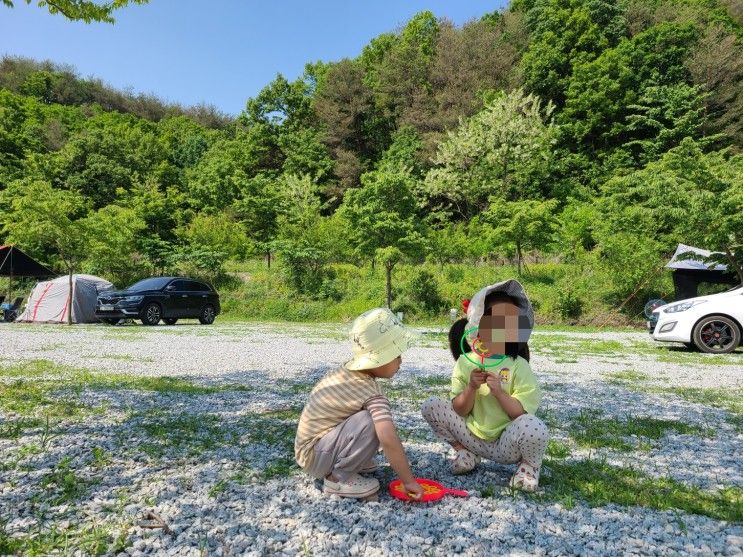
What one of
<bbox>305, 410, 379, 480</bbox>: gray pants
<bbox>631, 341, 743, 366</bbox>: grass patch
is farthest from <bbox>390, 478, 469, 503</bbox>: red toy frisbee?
<bbox>631, 341, 743, 366</bbox>: grass patch

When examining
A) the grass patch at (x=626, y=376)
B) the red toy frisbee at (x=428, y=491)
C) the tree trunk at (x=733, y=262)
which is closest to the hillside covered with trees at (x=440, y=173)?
the tree trunk at (x=733, y=262)

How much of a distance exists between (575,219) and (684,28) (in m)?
19.2

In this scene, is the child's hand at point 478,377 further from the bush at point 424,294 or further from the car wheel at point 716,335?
the bush at point 424,294

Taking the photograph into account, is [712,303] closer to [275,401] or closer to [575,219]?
[275,401]

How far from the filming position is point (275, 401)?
5.32 metres

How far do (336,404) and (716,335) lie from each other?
10179 mm

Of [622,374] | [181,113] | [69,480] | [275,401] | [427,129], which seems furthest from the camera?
[181,113]

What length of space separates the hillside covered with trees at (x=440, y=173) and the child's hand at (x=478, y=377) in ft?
42.7

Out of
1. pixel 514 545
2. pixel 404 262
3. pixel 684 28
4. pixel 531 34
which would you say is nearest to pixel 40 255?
pixel 404 262

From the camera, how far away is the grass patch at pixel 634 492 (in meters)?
2.71

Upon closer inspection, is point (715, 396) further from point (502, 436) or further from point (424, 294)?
point (424, 294)

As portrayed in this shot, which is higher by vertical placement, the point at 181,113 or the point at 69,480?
the point at 181,113

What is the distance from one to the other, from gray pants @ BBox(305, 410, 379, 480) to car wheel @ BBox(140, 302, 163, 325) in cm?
1581

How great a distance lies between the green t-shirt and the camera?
9.41 ft
